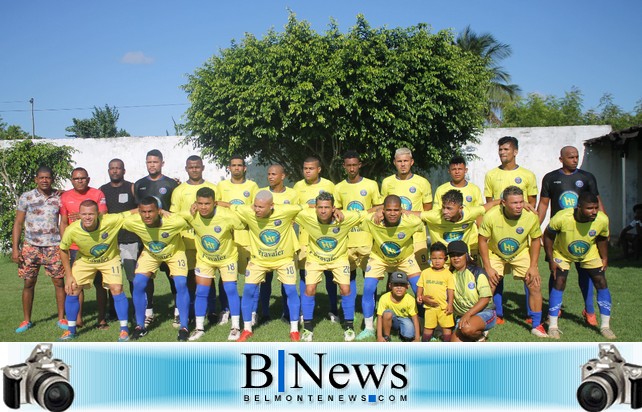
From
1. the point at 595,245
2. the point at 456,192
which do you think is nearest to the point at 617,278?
the point at 595,245

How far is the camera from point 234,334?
6000 millimetres

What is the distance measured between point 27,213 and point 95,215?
1.34 meters

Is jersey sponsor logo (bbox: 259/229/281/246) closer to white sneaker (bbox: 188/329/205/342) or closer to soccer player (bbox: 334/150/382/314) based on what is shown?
soccer player (bbox: 334/150/382/314)

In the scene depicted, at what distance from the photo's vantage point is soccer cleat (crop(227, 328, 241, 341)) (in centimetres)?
596

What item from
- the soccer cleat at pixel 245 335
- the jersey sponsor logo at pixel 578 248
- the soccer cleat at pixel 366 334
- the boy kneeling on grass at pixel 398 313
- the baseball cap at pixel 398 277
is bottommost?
the soccer cleat at pixel 366 334

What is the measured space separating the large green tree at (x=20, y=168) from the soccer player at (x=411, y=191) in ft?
33.8

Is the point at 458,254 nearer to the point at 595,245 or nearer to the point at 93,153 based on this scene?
the point at 595,245

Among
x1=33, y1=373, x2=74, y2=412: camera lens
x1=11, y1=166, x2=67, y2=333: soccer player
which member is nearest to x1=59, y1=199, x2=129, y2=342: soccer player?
x1=11, y1=166, x2=67, y2=333: soccer player

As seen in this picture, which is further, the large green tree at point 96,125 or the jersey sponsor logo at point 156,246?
the large green tree at point 96,125

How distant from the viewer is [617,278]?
9.91 meters

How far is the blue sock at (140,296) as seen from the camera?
6.09 metres

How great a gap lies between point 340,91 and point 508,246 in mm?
6828

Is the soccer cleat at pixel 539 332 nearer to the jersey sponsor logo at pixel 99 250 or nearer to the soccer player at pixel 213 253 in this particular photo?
the soccer player at pixel 213 253

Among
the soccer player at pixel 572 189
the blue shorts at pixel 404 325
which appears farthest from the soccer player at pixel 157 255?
the soccer player at pixel 572 189
